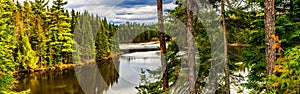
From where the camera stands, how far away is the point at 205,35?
12836 mm

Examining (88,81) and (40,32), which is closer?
(88,81)

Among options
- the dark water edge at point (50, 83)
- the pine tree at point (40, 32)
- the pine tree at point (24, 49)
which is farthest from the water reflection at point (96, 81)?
the pine tree at point (40, 32)

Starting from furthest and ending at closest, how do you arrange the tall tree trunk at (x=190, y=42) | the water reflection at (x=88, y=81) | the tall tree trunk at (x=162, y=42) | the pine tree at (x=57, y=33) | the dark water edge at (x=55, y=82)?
the pine tree at (x=57, y=33) < the dark water edge at (x=55, y=82) < the water reflection at (x=88, y=81) < the tall tree trunk at (x=162, y=42) < the tall tree trunk at (x=190, y=42)

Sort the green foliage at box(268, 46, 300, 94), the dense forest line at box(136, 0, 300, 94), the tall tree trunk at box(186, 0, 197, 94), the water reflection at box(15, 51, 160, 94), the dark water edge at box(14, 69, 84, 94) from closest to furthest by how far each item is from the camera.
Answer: the green foliage at box(268, 46, 300, 94)
the dense forest line at box(136, 0, 300, 94)
the tall tree trunk at box(186, 0, 197, 94)
the water reflection at box(15, 51, 160, 94)
the dark water edge at box(14, 69, 84, 94)

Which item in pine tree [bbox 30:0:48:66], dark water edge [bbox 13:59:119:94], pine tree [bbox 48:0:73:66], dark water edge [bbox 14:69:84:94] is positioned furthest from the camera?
pine tree [bbox 48:0:73:66]

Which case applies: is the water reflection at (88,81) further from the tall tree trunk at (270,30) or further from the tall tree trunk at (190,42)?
the tall tree trunk at (270,30)

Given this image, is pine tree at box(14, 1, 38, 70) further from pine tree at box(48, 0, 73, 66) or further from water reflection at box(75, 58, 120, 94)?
water reflection at box(75, 58, 120, 94)

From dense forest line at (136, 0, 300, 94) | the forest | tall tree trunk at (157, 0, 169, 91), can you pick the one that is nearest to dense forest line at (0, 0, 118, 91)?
the forest

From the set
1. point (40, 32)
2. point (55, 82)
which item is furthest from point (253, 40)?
point (40, 32)

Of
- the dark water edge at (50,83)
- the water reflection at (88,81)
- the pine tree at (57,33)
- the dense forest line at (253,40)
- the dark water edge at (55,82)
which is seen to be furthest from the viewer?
the pine tree at (57,33)

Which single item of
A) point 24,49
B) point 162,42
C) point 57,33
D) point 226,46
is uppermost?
point 162,42

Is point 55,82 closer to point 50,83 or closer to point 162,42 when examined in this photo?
point 50,83

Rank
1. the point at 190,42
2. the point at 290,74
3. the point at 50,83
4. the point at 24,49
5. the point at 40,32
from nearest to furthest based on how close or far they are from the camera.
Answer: the point at 290,74, the point at 190,42, the point at 50,83, the point at 24,49, the point at 40,32

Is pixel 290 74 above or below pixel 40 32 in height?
above
